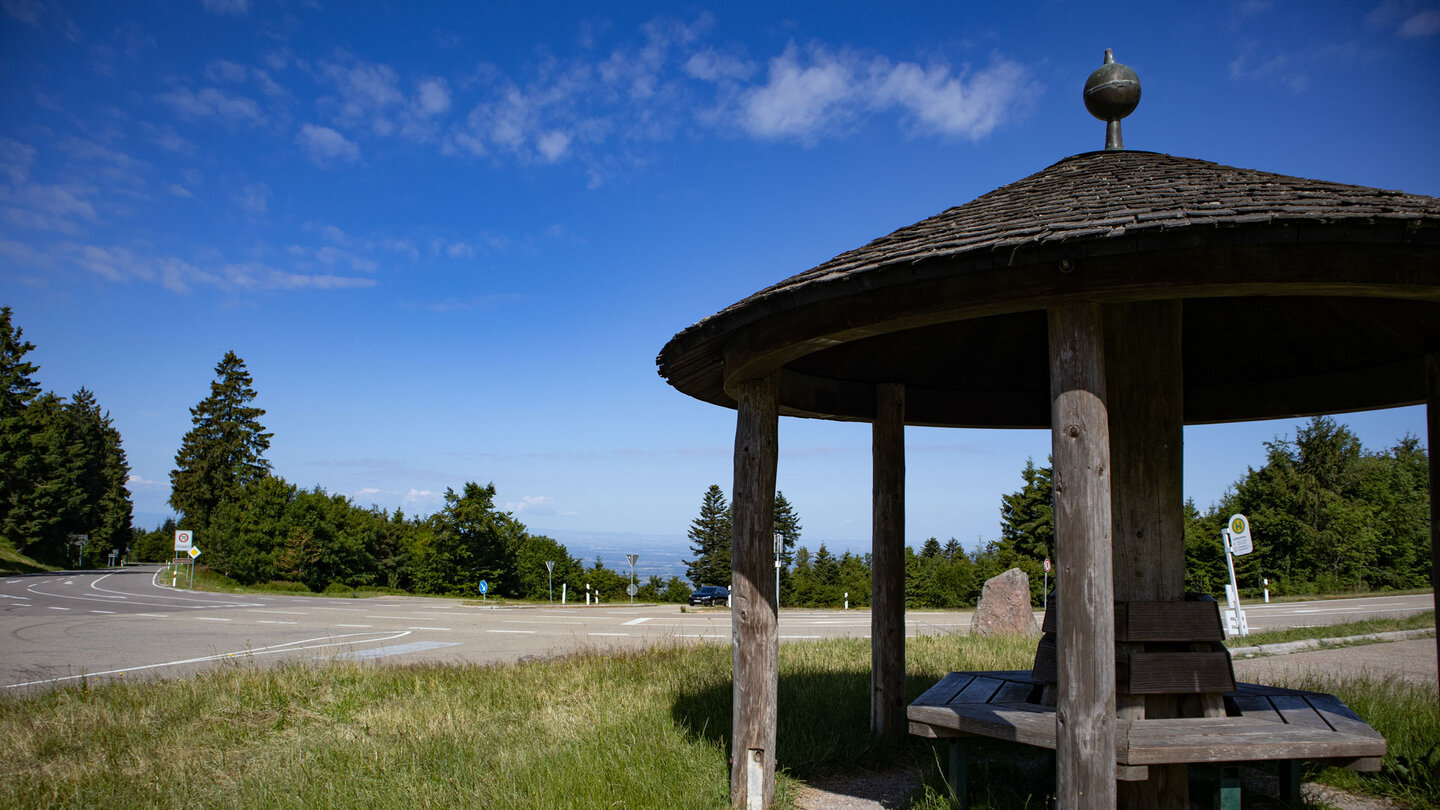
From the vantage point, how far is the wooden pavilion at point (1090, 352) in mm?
3365

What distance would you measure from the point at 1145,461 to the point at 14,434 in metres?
57.7

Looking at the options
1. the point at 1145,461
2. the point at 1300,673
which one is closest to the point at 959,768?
the point at 1145,461

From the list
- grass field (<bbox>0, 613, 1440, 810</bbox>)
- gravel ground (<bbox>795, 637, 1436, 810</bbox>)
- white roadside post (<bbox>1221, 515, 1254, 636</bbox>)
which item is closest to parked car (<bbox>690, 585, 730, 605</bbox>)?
white roadside post (<bbox>1221, 515, 1254, 636</bbox>)

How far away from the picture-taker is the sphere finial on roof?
5105mm

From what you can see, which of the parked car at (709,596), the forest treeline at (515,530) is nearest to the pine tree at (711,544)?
the forest treeline at (515,530)

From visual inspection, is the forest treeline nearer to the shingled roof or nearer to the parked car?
the parked car

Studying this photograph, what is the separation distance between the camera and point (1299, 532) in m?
35.9

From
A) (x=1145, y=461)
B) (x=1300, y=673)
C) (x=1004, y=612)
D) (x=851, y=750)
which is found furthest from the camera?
(x=1004, y=612)

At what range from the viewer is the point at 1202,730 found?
4.00m

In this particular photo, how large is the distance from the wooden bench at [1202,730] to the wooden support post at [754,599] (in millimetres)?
874

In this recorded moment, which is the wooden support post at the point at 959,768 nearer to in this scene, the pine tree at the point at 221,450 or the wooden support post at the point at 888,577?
the wooden support post at the point at 888,577

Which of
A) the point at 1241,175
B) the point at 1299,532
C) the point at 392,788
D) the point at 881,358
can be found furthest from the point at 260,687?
the point at 1299,532

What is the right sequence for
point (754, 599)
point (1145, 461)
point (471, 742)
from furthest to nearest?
point (471, 742) < point (754, 599) < point (1145, 461)

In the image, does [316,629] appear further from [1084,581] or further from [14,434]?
[14,434]
